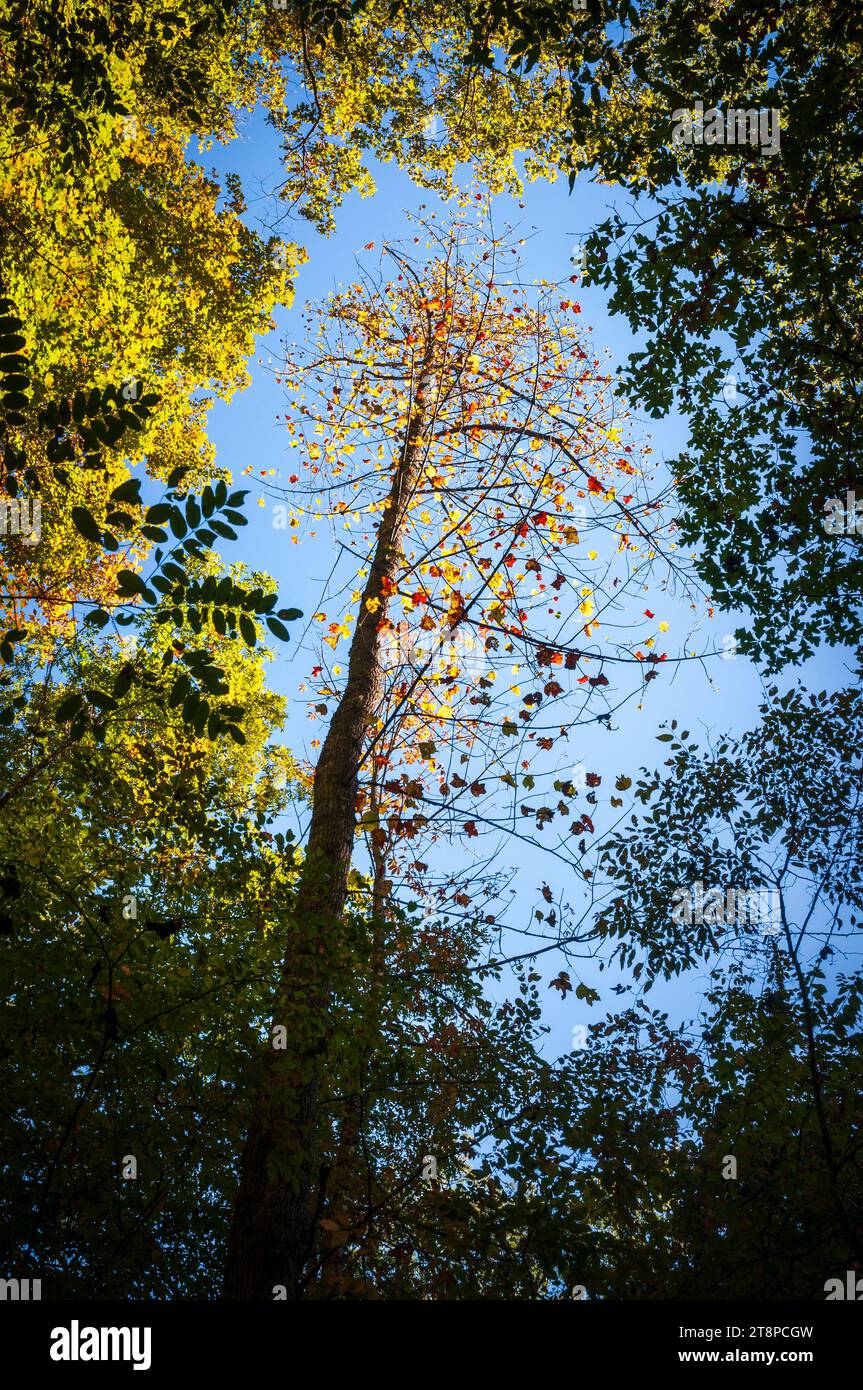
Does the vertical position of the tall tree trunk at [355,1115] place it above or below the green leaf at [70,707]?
below

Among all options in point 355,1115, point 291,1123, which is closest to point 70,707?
point 291,1123

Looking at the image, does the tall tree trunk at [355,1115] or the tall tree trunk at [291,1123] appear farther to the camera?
the tall tree trunk at [355,1115]

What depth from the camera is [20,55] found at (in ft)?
16.7

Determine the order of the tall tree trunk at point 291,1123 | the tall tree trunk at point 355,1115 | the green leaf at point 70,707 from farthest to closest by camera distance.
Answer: the tall tree trunk at point 355,1115, the tall tree trunk at point 291,1123, the green leaf at point 70,707

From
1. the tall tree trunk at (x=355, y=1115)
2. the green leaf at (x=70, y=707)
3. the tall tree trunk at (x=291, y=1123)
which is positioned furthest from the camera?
the tall tree trunk at (x=355, y=1115)

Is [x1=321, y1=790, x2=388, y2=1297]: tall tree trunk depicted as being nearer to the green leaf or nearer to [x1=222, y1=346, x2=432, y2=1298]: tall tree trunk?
[x1=222, y1=346, x2=432, y2=1298]: tall tree trunk

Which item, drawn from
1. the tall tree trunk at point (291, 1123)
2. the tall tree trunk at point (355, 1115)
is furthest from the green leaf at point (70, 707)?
the tall tree trunk at point (355, 1115)

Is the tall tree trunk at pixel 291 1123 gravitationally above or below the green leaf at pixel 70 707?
below

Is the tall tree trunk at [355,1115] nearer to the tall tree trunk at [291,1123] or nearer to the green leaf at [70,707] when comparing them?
the tall tree trunk at [291,1123]

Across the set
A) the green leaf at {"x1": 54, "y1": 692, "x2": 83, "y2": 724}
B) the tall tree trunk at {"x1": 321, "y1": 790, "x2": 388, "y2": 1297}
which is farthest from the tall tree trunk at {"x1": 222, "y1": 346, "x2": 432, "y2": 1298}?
the green leaf at {"x1": 54, "y1": 692, "x2": 83, "y2": 724}

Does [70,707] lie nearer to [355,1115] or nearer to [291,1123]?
[291,1123]
